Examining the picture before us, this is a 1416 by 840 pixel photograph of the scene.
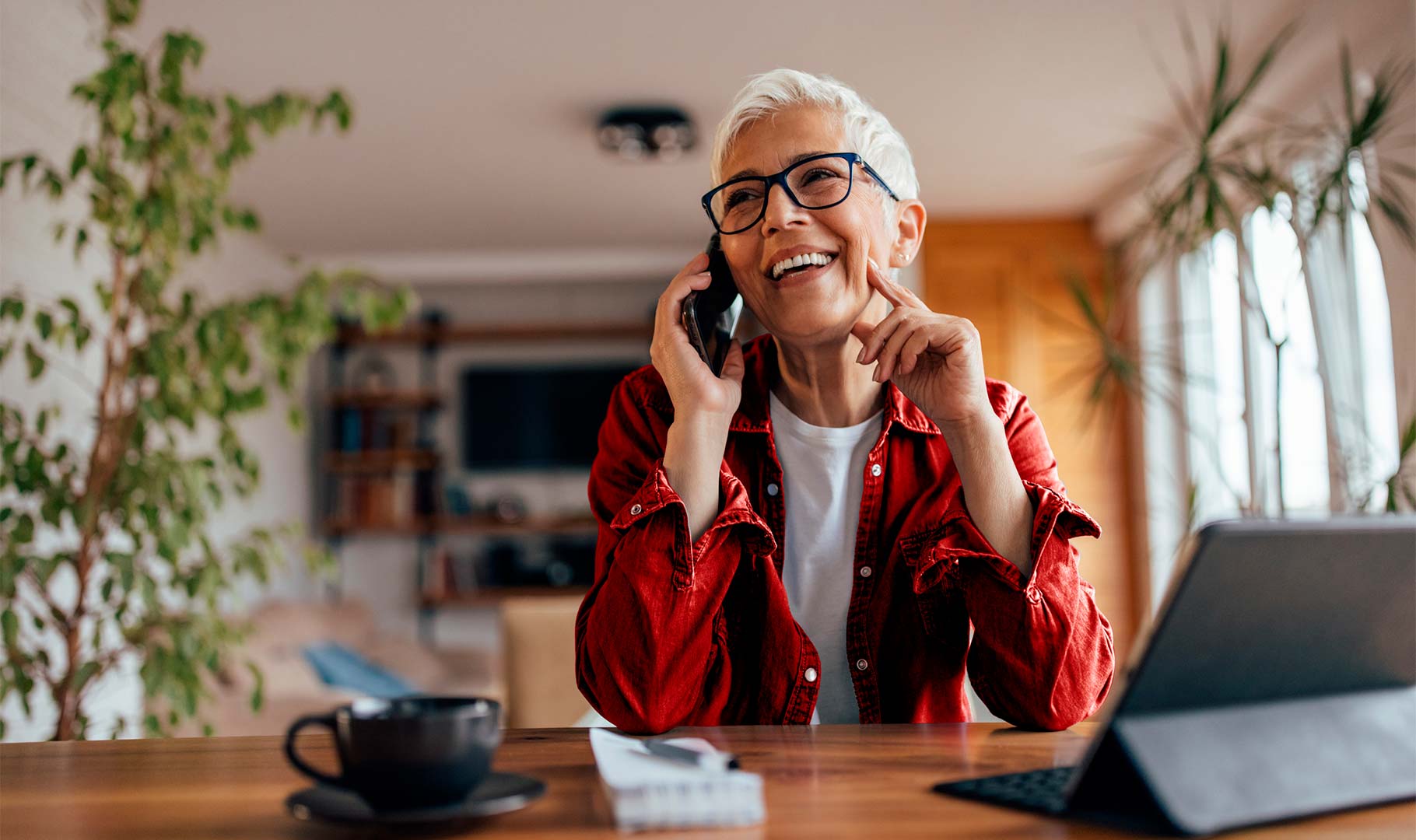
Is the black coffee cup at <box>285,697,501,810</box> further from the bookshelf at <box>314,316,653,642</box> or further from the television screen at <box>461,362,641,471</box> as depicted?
the television screen at <box>461,362,641,471</box>

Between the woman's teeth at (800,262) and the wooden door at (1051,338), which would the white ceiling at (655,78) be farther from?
the woman's teeth at (800,262)

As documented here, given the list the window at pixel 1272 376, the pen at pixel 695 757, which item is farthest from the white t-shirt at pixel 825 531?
the window at pixel 1272 376

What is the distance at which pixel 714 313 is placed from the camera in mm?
1393

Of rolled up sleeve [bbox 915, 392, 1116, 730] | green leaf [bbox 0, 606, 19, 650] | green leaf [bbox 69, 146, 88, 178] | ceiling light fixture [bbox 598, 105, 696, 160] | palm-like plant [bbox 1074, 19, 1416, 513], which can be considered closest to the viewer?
rolled up sleeve [bbox 915, 392, 1116, 730]

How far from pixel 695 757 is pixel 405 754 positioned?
195mm

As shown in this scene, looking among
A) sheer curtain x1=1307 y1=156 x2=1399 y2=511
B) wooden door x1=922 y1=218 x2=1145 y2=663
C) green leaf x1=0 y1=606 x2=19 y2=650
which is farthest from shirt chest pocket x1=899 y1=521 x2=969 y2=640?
wooden door x1=922 y1=218 x2=1145 y2=663

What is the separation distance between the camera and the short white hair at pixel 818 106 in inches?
53.8

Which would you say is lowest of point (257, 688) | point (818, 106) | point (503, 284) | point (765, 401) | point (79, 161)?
point (257, 688)

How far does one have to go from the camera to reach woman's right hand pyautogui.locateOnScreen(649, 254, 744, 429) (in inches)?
48.8

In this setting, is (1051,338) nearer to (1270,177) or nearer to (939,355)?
(1270,177)

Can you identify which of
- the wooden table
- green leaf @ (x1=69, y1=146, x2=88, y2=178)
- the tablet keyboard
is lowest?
the wooden table

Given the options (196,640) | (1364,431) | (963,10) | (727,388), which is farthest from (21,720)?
(1364,431)

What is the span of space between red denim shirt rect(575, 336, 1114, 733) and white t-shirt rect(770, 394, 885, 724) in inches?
1.0

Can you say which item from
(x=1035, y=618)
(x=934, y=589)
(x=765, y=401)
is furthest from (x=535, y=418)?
(x=1035, y=618)
